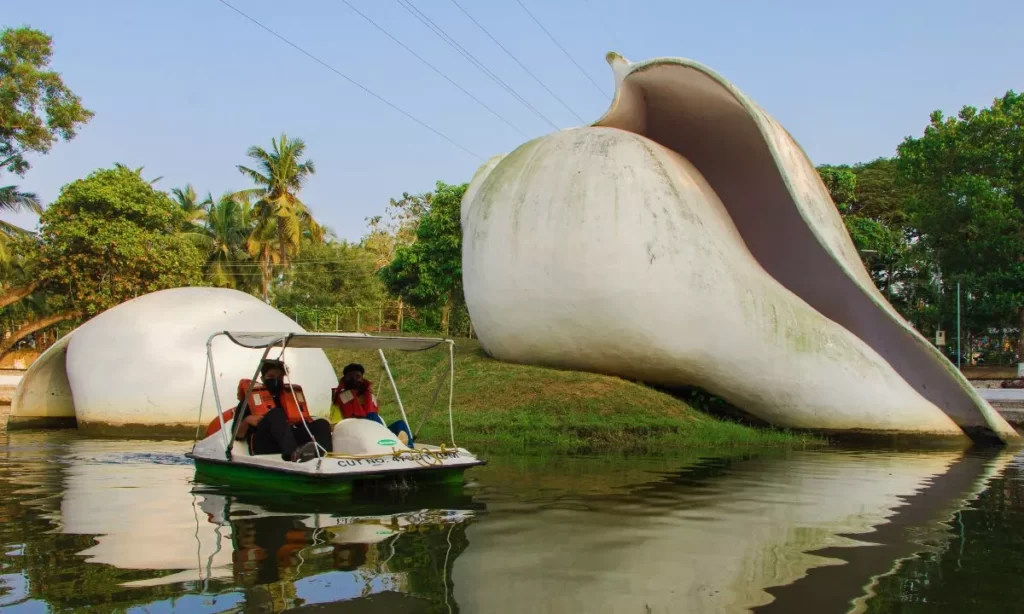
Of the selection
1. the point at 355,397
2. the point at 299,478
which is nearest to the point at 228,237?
the point at 355,397

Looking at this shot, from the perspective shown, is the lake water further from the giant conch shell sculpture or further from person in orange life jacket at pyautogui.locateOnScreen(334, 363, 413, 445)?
the giant conch shell sculpture

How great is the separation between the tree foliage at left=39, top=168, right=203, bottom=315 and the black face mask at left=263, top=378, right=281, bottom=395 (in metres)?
24.6

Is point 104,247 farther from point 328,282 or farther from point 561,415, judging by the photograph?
point 561,415

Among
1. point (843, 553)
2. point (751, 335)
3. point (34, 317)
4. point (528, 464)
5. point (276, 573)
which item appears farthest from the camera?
point (34, 317)

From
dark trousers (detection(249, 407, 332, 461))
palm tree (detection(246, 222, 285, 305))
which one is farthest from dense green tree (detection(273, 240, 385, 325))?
dark trousers (detection(249, 407, 332, 461))

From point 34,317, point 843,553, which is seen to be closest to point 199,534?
point 843,553

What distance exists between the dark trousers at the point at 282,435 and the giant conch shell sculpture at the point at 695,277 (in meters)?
9.35

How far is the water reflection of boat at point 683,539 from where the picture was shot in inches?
219

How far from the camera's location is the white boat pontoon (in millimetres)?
9359

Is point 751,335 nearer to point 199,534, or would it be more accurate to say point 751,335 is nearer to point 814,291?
point 814,291

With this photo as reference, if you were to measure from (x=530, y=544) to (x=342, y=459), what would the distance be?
297 centimetres

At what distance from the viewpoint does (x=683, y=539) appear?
24.0 feet

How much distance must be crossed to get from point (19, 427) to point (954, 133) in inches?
1319

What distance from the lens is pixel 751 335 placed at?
709 inches
